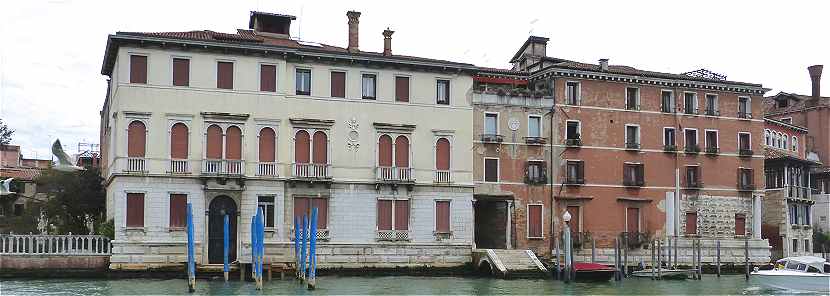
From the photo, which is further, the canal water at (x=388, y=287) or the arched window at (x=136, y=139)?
the arched window at (x=136, y=139)

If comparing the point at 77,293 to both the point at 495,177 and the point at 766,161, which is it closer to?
the point at 495,177

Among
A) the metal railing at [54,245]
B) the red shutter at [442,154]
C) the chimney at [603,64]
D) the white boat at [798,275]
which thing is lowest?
the white boat at [798,275]

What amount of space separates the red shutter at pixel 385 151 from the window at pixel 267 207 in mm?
4431

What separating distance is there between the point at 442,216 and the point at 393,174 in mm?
2625

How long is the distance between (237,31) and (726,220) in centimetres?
2207

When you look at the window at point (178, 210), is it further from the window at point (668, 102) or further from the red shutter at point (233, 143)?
the window at point (668, 102)

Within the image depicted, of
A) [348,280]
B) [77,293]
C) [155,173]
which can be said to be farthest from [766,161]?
[77,293]

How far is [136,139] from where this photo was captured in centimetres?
3453

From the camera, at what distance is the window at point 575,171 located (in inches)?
1641

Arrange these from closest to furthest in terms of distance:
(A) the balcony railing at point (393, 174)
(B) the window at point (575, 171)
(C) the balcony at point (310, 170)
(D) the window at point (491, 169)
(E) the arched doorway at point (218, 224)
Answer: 1. (E) the arched doorway at point (218, 224)
2. (C) the balcony at point (310, 170)
3. (A) the balcony railing at point (393, 174)
4. (D) the window at point (491, 169)
5. (B) the window at point (575, 171)

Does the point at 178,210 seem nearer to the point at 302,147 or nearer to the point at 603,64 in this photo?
the point at 302,147

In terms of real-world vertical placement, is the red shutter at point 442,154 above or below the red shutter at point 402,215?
above

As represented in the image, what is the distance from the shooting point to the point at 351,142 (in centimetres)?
3753

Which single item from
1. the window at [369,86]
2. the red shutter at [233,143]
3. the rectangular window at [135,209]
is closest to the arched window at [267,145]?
the red shutter at [233,143]
